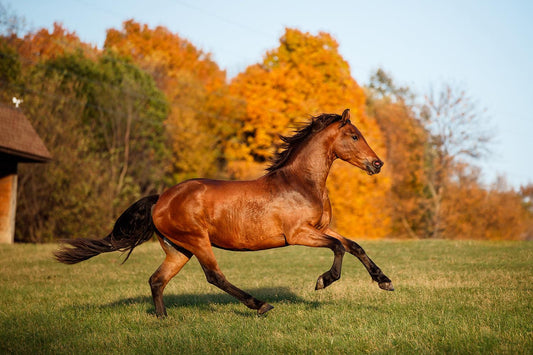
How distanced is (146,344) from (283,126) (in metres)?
28.5

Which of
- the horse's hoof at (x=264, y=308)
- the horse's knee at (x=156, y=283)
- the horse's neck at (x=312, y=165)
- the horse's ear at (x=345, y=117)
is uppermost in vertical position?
the horse's ear at (x=345, y=117)

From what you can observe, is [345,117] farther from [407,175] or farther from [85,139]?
[407,175]

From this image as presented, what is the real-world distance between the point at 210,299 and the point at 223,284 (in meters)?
2.36

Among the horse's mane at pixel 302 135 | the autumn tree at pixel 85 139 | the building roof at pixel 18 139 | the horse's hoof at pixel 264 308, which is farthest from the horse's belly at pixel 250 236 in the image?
the autumn tree at pixel 85 139

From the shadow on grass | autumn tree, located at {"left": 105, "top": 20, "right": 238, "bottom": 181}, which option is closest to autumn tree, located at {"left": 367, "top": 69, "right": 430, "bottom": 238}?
autumn tree, located at {"left": 105, "top": 20, "right": 238, "bottom": 181}

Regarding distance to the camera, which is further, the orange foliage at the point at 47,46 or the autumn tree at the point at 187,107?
the autumn tree at the point at 187,107

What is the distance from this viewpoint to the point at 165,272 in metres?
7.68

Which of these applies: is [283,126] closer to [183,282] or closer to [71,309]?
[183,282]

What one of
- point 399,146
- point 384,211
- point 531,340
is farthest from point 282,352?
point 399,146

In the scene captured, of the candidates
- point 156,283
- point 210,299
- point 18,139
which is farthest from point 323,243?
point 18,139

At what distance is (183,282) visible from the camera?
38.9 ft

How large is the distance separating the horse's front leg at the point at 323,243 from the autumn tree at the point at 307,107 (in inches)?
1032

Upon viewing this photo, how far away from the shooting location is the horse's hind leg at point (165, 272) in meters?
7.61

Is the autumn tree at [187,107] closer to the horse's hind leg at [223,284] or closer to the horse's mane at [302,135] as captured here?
the horse's mane at [302,135]
